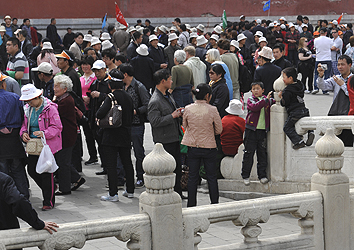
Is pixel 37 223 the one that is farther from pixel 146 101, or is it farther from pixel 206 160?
pixel 146 101

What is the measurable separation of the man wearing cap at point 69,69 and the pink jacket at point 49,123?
151cm

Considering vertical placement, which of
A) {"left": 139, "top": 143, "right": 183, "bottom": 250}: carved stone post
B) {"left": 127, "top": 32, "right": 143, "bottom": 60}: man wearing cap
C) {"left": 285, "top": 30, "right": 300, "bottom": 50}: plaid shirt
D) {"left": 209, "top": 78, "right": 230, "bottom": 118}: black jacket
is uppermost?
{"left": 285, "top": 30, "right": 300, "bottom": 50}: plaid shirt

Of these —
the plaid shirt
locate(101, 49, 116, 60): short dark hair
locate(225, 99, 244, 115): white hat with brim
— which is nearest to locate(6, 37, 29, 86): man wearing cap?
locate(101, 49, 116, 60): short dark hair

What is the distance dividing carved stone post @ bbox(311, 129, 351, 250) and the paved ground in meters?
1.08

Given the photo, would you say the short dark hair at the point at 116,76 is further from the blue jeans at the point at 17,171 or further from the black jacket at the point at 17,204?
the black jacket at the point at 17,204

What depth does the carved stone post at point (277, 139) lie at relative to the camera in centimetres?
743

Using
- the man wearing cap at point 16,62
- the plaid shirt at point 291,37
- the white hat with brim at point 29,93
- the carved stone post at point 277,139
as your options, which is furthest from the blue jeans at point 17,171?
the plaid shirt at point 291,37

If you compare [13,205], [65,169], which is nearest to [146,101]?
[65,169]

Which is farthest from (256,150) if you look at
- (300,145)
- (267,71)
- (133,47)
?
(133,47)

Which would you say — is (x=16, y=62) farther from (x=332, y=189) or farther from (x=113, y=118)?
(x=332, y=189)

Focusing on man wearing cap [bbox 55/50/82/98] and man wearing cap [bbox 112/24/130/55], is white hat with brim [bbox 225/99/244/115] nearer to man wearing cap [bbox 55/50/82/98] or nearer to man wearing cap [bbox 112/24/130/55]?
man wearing cap [bbox 55/50/82/98]

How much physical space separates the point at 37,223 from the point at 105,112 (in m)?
3.51

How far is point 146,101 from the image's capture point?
27.1 ft

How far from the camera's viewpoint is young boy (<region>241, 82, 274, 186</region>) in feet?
24.6
